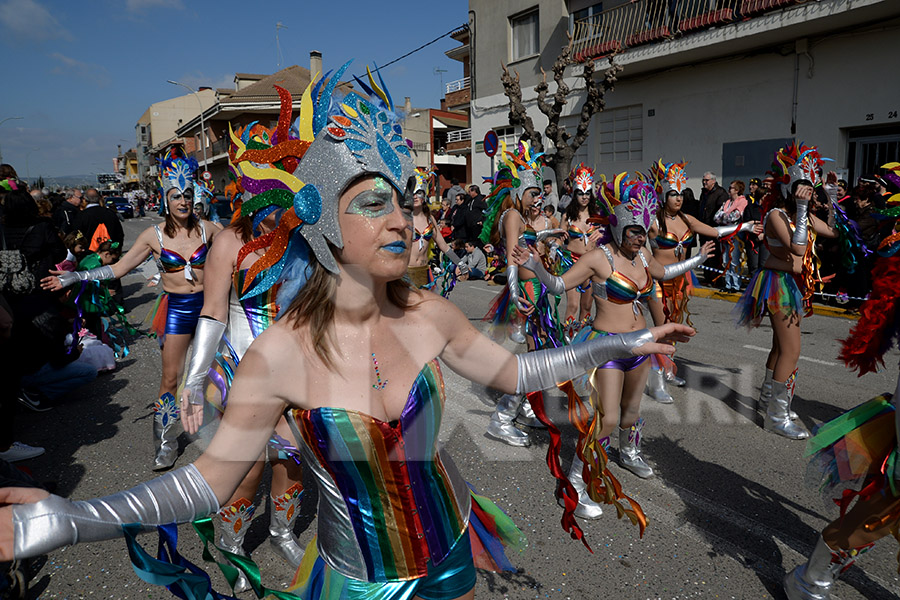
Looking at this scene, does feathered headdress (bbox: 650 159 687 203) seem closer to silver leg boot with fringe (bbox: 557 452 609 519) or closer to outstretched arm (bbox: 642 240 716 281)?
outstretched arm (bbox: 642 240 716 281)

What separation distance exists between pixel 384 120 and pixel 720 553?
9.62 feet

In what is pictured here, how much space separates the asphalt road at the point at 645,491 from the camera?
2996mm

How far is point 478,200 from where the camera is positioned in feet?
48.8

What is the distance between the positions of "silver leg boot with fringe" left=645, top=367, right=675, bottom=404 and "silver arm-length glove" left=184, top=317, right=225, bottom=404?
4105 mm

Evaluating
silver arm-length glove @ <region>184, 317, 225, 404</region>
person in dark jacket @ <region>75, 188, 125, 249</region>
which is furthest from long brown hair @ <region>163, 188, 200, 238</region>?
person in dark jacket @ <region>75, 188, 125, 249</region>

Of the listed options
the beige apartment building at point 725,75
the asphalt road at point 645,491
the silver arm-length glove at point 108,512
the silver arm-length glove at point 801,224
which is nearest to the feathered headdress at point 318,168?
the silver arm-length glove at point 108,512

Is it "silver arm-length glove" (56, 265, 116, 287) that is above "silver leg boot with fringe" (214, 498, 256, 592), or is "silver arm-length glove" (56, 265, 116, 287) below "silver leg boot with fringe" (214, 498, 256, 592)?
above

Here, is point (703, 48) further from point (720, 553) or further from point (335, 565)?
point (335, 565)

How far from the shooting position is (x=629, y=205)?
4.01 metres

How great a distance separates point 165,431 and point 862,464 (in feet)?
14.3

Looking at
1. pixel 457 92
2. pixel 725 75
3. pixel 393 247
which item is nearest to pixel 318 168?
pixel 393 247

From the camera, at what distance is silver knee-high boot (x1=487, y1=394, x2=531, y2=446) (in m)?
4.75

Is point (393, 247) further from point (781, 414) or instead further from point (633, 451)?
point (781, 414)

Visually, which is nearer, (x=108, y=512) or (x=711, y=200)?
(x=108, y=512)
